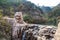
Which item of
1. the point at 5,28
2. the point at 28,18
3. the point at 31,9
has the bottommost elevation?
the point at 5,28

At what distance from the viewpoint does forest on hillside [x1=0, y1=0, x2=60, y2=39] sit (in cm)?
574

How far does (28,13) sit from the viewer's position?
6602 mm

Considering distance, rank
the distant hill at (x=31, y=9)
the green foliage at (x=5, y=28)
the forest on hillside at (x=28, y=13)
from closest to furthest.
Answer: the green foliage at (x=5, y=28)
the forest on hillside at (x=28, y=13)
the distant hill at (x=31, y=9)

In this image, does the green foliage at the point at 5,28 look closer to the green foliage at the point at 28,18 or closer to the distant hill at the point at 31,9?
the green foliage at the point at 28,18

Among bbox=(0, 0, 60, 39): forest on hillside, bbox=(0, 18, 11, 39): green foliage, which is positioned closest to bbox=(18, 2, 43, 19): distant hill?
bbox=(0, 0, 60, 39): forest on hillside

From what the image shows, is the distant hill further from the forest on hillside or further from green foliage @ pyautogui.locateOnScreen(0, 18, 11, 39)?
green foliage @ pyautogui.locateOnScreen(0, 18, 11, 39)

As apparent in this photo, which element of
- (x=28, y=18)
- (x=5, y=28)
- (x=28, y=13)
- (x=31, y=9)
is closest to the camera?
(x=5, y=28)

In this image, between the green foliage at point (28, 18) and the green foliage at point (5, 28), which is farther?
the green foliage at point (28, 18)

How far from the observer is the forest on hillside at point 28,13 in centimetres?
574

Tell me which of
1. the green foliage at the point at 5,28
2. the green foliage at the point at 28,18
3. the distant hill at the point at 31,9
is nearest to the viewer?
the green foliage at the point at 5,28

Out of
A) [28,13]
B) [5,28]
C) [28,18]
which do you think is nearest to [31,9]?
[28,13]

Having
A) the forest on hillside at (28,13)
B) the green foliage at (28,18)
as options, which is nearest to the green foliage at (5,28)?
the forest on hillside at (28,13)

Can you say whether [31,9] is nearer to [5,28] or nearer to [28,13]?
[28,13]

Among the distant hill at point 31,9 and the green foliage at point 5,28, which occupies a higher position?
the distant hill at point 31,9
